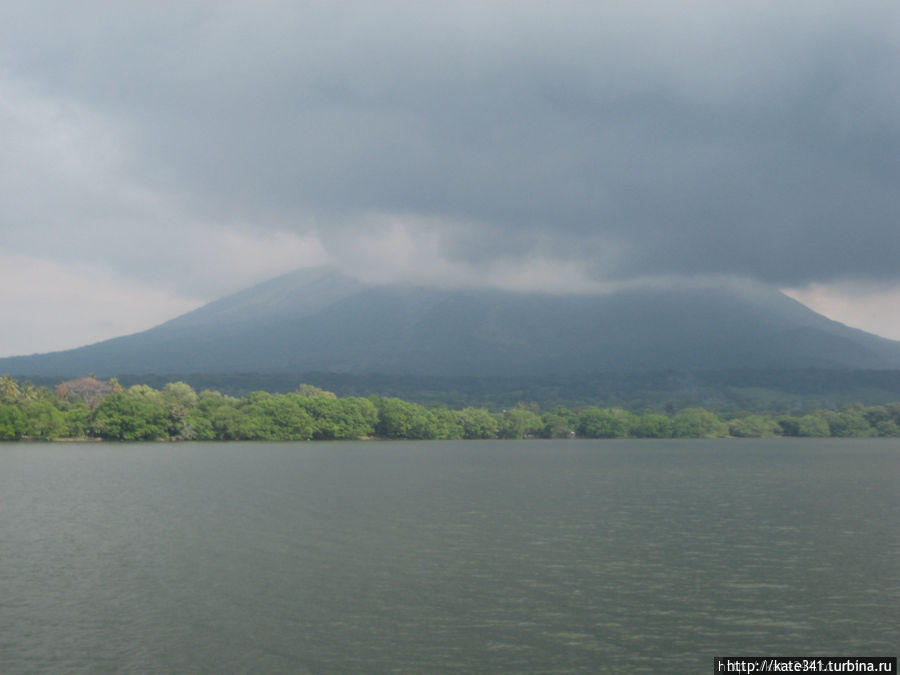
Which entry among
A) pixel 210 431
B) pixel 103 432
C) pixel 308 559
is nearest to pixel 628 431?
pixel 210 431

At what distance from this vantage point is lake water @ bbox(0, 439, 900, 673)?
16.5 meters

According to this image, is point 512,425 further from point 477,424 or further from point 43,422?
point 43,422

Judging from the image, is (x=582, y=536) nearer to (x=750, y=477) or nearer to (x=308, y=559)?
(x=308, y=559)

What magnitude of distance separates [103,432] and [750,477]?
301ft

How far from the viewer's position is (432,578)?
23.1 m

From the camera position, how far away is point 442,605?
2006cm

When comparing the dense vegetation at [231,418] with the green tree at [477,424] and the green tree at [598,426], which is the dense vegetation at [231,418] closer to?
the green tree at [477,424]

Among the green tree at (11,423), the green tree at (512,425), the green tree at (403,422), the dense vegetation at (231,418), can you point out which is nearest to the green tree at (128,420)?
the dense vegetation at (231,418)

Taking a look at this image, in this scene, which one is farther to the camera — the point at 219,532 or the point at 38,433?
the point at 38,433

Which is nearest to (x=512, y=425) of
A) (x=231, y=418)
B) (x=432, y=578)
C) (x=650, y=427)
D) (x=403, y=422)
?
(x=403, y=422)

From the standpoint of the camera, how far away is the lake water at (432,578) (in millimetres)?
16484

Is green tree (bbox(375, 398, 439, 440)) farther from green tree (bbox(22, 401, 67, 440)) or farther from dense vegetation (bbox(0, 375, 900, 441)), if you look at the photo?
green tree (bbox(22, 401, 67, 440))

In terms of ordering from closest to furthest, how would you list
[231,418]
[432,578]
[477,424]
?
1. [432,578]
2. [231,418]
3. [477,424]

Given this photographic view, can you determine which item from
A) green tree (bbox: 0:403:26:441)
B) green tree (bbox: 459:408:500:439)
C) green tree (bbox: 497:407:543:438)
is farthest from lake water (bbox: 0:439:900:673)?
green tree (bbox: 497:407:543:438)
